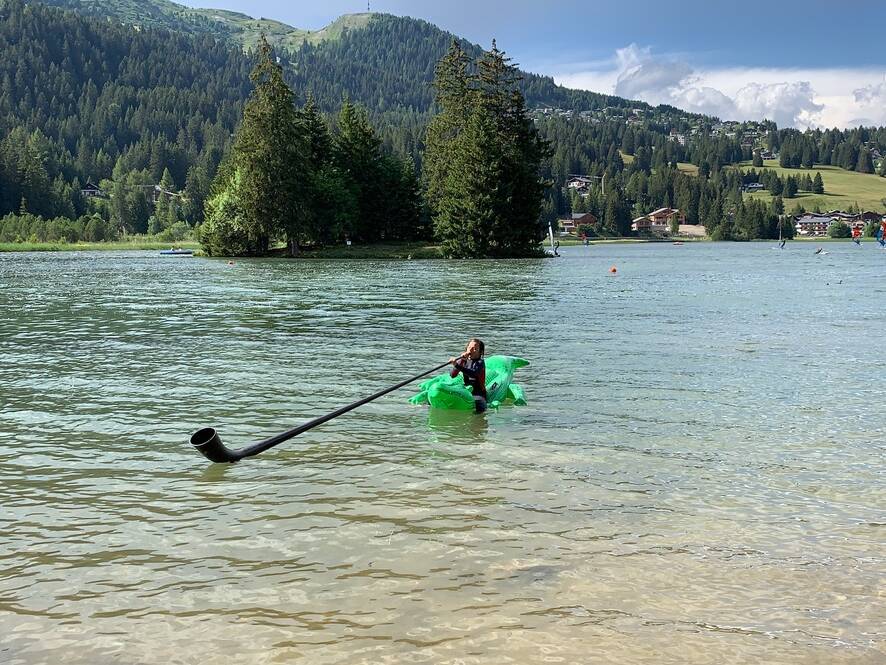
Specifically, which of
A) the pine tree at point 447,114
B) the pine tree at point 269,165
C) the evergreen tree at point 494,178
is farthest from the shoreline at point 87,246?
the evergreen tree at point 494,178

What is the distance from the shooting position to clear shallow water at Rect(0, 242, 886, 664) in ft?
21.8

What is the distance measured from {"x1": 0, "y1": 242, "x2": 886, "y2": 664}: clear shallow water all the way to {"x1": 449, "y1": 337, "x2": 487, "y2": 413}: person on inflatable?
21.5 inches

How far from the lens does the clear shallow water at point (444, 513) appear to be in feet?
21.8

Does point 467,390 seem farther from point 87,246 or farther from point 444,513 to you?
point 87,246

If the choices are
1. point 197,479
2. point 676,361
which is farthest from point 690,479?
point 676,361

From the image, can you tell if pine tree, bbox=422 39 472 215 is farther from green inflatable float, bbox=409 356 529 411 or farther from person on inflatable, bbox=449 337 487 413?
person on inflatable, bbox=449 337 487 413

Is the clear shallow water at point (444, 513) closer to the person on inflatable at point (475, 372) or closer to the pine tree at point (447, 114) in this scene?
the person on inflatable at point (475, 372)

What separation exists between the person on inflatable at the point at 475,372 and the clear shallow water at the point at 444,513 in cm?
55

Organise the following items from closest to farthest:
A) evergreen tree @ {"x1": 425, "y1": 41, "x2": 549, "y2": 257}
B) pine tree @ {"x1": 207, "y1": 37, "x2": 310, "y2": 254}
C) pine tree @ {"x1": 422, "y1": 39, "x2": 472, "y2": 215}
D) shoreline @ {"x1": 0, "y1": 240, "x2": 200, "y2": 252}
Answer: evergreen tree @ {"x1": 425, "y1": 41, "x2": 549, "y2": 257}
pine tree @ {"x1": 207, "y1": 37, "x2": 310, "y2": 254}
pine tree @ {"x1": 422, "y1": 39, "x2": 472, "y2": 215}
shoreline @ {"x1": 0, "y1": 240, "x2": 200, "y2": 252}

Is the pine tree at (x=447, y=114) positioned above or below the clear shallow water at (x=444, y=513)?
above

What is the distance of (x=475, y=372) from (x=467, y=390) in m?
0.38

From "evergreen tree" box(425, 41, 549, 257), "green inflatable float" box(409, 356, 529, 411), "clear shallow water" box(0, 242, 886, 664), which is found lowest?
"clear shallow water" box(0, 242, 886, 664)

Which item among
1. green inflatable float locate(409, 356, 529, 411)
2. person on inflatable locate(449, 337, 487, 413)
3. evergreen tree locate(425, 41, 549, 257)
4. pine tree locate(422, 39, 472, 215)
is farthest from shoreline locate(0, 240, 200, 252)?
person on inflatable locate(449, 337, 487, 413)

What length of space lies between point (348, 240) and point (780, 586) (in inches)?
4071
